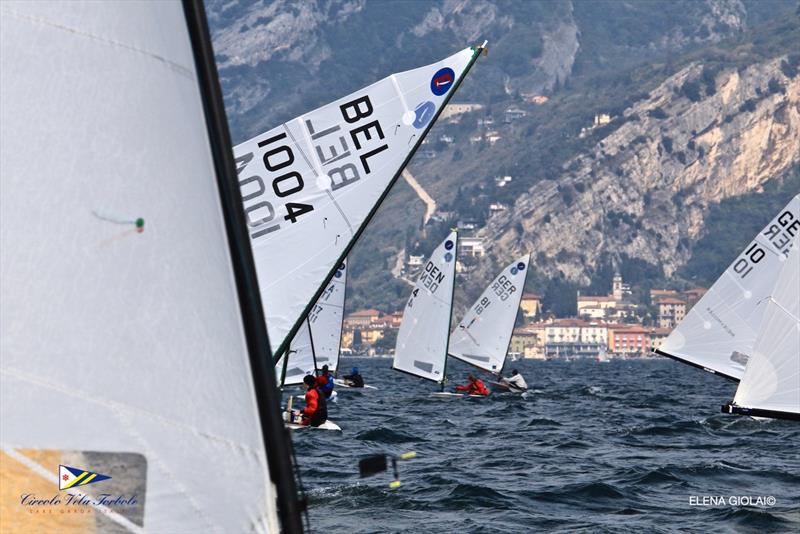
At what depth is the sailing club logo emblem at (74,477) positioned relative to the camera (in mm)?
5656

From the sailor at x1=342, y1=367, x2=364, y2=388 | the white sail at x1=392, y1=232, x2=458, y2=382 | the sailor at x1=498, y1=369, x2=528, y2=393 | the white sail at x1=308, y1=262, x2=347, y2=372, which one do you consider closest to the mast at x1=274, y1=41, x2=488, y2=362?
the white sail at x1=392, y1=232, x2=458, y2=382

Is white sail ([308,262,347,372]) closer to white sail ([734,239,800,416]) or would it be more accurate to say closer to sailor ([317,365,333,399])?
sailor ([317,365,333,399])

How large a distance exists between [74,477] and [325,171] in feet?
36.2

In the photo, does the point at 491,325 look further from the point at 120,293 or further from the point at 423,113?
the point at 120,293

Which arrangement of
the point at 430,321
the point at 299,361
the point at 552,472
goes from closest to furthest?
1. the point at 552,472
2. the point at 299,361
3. the point at 430,321

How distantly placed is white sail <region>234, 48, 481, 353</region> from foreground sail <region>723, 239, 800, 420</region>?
8296 mm

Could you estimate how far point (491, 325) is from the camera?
2137 inches

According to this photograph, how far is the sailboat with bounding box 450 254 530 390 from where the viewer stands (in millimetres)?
54219

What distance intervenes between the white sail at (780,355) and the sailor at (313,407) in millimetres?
7068

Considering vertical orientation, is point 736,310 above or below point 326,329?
below

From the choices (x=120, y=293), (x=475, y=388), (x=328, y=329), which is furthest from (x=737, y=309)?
(x=120, y=293)

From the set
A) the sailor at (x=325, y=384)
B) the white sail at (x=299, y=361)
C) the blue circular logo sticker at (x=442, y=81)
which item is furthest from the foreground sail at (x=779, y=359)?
the white sail at (x=299, y=361)

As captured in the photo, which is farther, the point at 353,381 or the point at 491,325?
the point at 353,381

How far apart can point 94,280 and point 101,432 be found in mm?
614
